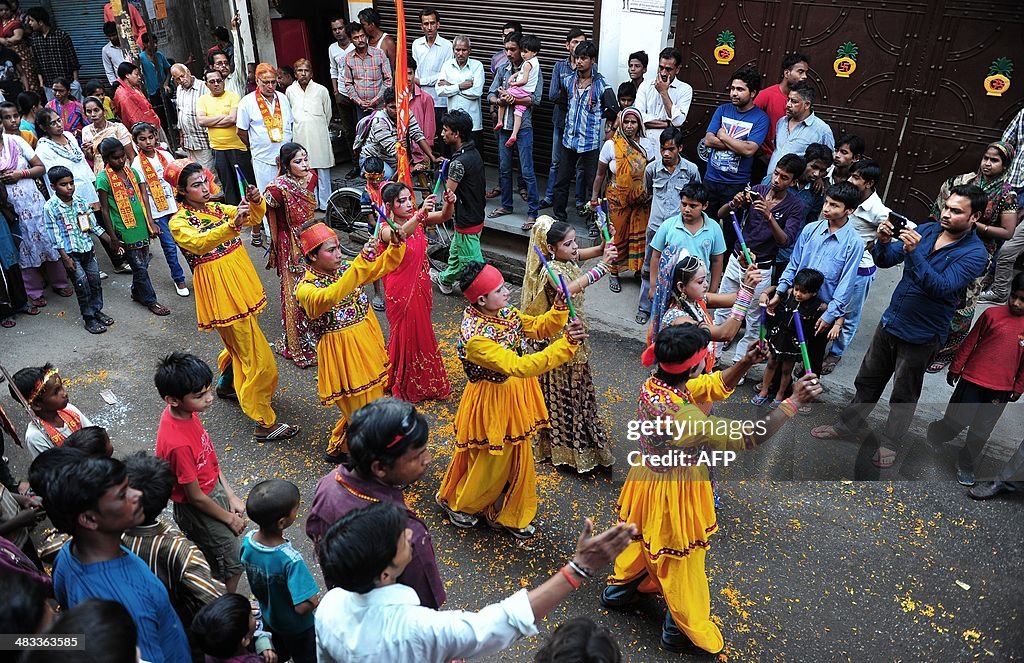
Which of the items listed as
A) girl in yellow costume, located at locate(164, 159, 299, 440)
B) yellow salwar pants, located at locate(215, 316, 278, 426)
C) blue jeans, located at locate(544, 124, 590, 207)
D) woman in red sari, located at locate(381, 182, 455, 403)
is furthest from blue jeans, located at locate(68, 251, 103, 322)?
blue jeans, located at locate(544, 124, 590, 207)

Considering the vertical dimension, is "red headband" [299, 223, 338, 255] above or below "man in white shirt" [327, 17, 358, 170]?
below

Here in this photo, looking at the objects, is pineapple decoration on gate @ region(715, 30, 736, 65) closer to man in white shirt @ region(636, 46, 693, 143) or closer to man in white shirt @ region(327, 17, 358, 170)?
man in white shirt @ region(636, 46, 693, 143)

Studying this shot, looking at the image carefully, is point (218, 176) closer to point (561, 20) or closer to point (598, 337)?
point (561, 20)

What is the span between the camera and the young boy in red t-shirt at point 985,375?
172 inches

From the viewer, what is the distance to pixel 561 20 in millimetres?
8492

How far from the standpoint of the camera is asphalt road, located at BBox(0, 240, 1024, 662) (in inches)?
140

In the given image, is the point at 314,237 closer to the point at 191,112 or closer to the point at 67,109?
the point at 191,112

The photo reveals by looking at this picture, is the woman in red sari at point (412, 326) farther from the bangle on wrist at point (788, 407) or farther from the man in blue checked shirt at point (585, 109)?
the bangle on wrist at point (788, 407)

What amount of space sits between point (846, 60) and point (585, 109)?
2.69 m

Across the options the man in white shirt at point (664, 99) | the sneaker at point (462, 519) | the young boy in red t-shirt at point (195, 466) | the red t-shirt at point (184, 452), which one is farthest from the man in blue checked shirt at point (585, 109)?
the red t-shirt at point (184, 452)

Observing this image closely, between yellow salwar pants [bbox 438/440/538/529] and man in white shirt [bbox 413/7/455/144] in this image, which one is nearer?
yellow salwar pants [bbox 438/440/538/529]

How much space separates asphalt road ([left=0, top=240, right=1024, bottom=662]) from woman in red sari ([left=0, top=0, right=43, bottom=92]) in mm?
7049

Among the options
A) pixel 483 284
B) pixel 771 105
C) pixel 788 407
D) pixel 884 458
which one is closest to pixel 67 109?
pixel 483 284

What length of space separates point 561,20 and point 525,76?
4.46 feet
